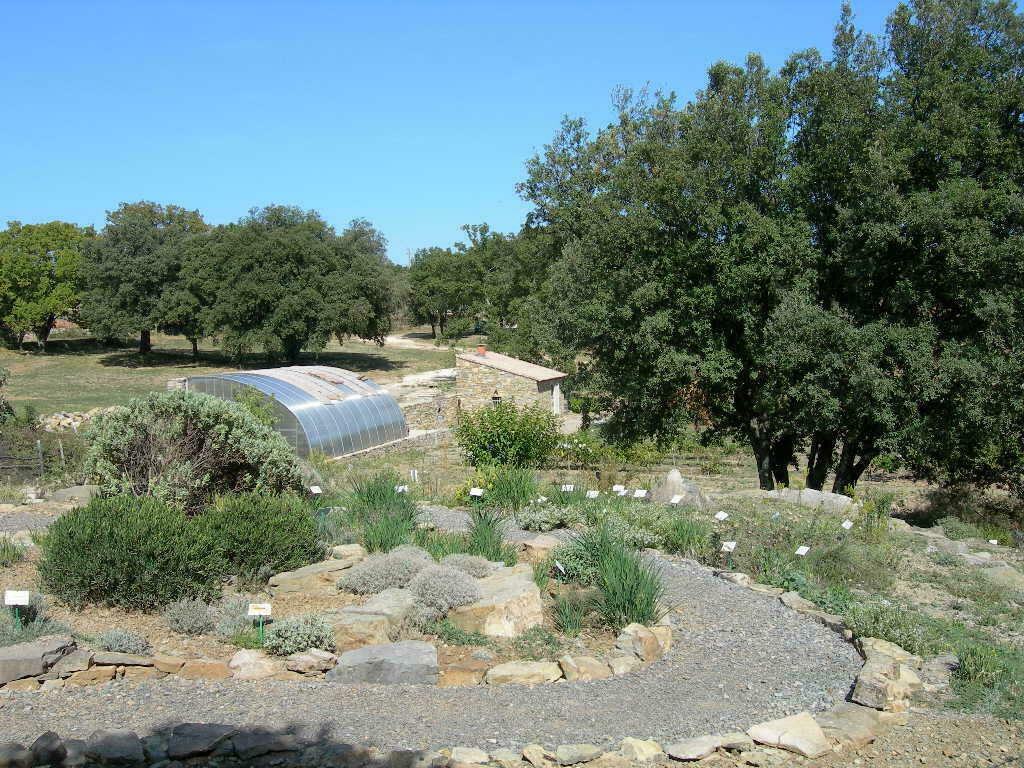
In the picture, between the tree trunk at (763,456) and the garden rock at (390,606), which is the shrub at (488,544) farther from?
the tree trunk at (763,456)

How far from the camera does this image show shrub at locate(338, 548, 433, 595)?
8383 mm

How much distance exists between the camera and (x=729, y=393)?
53.8ft

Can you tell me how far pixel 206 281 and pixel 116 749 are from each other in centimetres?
4301

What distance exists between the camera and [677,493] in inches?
527

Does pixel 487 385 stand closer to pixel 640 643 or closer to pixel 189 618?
pixel 189 618

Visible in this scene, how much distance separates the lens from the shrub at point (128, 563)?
25.4ft

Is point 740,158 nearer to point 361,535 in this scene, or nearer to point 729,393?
point 729,393

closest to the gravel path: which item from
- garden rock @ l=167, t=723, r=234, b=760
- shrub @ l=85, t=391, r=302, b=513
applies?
garden rock @ l=167, t=723, r=234, b=760

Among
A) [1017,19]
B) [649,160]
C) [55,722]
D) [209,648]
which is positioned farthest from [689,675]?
[1017,19]

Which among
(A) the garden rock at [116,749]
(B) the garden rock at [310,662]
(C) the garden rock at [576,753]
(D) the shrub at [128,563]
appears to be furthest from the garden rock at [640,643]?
(D) the shrub at [128,563]

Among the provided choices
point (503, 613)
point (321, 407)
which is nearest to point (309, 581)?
point (503, 613)

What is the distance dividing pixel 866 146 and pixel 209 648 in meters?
12.3

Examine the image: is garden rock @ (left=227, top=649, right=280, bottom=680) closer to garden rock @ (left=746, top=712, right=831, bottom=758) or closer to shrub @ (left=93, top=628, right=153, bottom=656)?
shrub @ (left=93, top=628, right=153, bottom=656)

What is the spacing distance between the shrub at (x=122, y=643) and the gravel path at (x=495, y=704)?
502 millimetres
